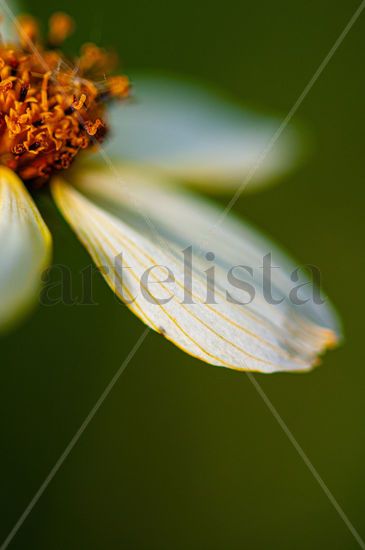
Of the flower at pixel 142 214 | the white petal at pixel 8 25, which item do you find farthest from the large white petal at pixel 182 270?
the white petal at pixel 8 25

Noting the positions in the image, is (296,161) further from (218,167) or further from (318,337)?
(318,337)

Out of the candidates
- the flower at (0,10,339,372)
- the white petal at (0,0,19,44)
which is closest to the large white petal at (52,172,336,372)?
the flower at (0,10,339,372)

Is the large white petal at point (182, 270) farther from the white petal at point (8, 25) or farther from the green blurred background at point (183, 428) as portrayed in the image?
the white petal at point (8, 25)

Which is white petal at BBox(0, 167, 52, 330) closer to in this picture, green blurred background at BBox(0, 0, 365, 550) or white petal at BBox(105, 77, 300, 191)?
green blurred background at BBox(0, 0, 365, 550)

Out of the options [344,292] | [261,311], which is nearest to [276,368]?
[261,311]

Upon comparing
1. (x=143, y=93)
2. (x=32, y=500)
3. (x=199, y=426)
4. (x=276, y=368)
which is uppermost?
(x=143, y=93)

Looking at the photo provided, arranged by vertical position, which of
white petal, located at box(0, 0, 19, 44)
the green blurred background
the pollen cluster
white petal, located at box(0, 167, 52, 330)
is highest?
white petal, located at box(0, 0, 19, 44)

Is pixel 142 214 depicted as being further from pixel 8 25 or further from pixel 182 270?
pixel 8 25
